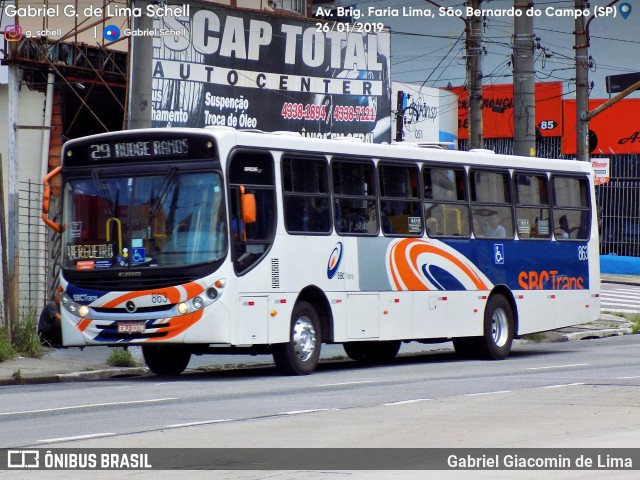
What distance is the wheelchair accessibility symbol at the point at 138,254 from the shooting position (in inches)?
653

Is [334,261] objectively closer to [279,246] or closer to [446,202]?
[279,246]

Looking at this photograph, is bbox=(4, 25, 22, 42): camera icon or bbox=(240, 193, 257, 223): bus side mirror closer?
bbox=(240, 193, 257, 223): bus side mirror

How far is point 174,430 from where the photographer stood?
11109 millimetres

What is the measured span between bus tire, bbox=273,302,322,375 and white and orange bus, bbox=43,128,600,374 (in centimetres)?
2

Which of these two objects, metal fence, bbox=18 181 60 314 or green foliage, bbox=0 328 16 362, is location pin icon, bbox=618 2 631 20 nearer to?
metal fence, bbox=18 181 60 314

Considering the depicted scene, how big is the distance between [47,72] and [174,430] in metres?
13.3

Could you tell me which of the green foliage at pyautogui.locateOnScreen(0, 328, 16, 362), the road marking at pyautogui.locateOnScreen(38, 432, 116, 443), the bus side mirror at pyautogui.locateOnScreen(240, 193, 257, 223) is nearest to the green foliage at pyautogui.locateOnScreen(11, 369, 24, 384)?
the green foliage at pyautogui.locateOnScreen(0, 328, 16, 362)

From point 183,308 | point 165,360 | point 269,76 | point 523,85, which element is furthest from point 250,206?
point 523,85

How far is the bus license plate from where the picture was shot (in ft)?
54.0

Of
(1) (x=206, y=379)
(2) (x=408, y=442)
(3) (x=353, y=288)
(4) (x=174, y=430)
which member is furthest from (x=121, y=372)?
(2) (x=408, y=442)

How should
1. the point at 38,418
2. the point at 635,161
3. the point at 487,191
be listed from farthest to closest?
the point at 635,161
the point at 487,191
the point at 38,418

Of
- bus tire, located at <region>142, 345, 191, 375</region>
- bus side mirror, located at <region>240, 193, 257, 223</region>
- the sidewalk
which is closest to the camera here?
bus side mirror, located at <region>240, 193, 257, 223</region>

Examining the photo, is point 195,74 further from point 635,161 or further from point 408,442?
point 635,161

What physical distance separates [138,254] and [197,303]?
1030 mm
